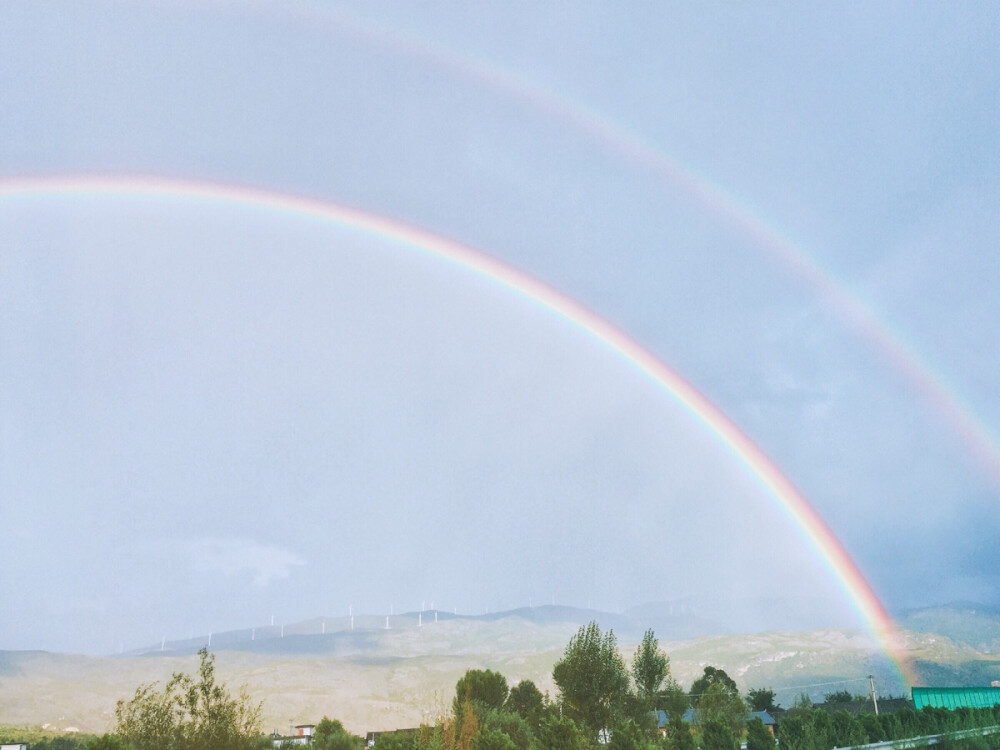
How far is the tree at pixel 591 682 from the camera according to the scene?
49.3 meters

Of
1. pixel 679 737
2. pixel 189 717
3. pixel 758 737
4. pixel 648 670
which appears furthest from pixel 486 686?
pixel 189 717

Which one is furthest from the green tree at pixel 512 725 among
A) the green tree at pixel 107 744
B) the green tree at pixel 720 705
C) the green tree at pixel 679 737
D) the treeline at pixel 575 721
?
the green tree at pixel 107 744

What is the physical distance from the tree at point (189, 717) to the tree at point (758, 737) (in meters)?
18.1

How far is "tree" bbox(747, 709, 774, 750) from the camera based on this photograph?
96.6 feet

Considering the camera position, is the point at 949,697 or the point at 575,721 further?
the point at 949,697

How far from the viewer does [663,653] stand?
69375 millimetres

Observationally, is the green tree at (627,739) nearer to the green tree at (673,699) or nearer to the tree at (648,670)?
the tree at (648,670)

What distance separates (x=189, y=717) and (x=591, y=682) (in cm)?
3407

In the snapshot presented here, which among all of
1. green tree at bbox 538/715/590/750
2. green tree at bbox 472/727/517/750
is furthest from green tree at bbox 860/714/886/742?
green tree at bbox 472/727/517/750

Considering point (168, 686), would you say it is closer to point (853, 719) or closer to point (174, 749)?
point (174, 749)

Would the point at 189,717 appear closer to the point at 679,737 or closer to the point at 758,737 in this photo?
the point at 679,737

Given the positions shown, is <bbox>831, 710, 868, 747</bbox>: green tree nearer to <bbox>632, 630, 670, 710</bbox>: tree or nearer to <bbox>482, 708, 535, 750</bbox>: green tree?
<bbox>482, 708, 535, 750</bbox>: green tree

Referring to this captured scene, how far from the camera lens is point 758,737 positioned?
29.7 m

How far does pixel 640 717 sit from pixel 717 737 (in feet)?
125
